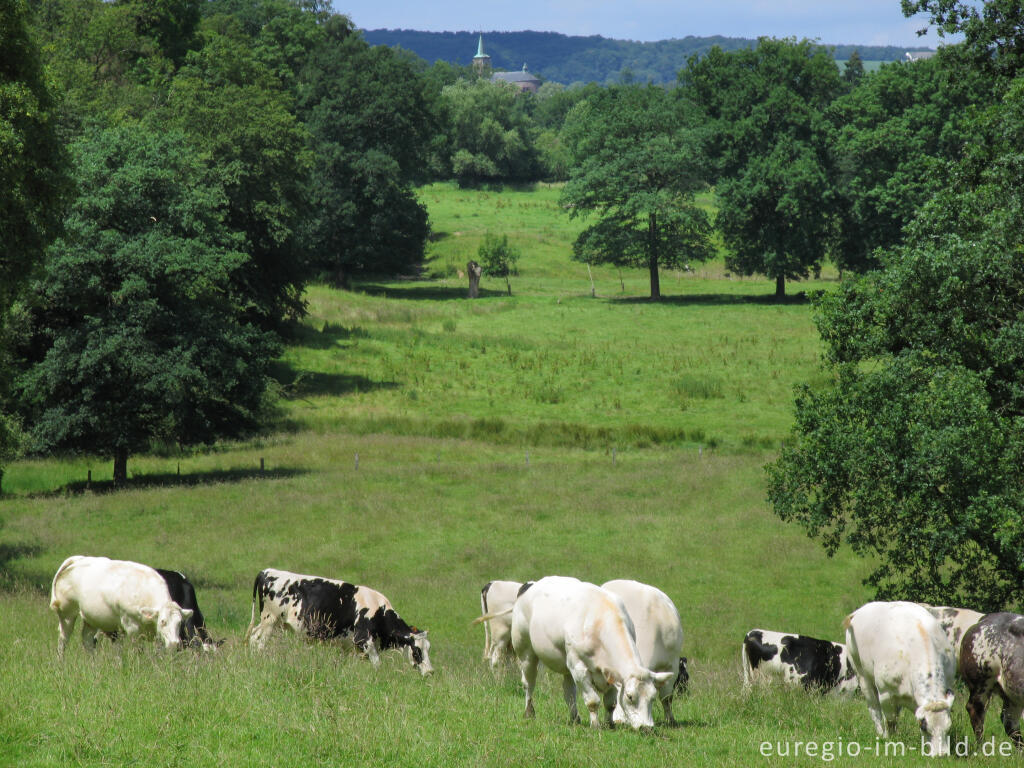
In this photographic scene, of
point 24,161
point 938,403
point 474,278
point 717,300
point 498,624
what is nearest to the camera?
point 498,624

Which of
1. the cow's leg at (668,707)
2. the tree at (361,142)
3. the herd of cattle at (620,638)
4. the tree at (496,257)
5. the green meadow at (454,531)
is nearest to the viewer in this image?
the green meadow at (454,531)

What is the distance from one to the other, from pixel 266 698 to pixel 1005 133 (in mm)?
18117

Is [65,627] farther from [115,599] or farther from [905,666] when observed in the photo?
[905,666]

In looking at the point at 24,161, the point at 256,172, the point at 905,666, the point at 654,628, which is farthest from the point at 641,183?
the point at 905,666

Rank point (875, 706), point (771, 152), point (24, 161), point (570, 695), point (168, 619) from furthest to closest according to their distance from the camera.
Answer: point (771, 152), point (24, 161), point (168, 619), point (875, 706), point (570, 695)

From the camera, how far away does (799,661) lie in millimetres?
16906

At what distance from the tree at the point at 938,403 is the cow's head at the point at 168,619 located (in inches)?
490

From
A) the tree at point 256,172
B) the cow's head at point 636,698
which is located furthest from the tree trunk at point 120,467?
the cow's head at point 636,698

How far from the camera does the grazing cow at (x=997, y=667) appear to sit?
11992mm

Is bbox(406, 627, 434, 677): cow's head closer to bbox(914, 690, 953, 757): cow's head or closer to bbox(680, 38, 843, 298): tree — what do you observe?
bbox(914, 690, 953, 757): cow's head

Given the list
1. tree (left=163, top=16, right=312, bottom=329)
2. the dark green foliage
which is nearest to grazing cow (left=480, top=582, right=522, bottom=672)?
tree (left=163, top=16, right=312, bottom=329)

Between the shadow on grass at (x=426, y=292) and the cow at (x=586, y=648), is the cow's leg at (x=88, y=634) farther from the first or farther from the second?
the shadow on grass at (x=426, y=292)

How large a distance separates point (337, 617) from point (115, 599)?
11.8 ft

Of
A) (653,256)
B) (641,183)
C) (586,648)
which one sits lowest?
(586,648)
